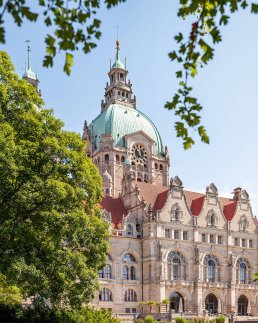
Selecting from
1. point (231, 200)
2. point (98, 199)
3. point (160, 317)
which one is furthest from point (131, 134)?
point (98, 199)

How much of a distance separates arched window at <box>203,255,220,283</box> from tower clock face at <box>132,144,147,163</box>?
2261 cm

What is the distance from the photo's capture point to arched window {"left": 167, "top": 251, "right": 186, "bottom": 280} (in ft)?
192

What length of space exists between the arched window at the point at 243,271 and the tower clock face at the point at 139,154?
916 inches

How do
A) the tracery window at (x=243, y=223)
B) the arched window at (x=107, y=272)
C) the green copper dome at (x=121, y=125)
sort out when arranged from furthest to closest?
the green copper dome at (x=121, y=125), the tracery window at (x=243, y=223), the arched window at (x=107, y=272)

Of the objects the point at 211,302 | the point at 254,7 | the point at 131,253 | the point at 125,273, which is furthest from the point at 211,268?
the point at 254,7

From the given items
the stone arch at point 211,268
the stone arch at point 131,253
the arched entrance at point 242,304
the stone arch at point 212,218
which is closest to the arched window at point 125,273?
the stone arch at point 131,253

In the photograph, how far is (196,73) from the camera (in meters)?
7.71

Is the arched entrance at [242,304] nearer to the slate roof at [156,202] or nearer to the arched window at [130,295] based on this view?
the slate roof at [156,202]

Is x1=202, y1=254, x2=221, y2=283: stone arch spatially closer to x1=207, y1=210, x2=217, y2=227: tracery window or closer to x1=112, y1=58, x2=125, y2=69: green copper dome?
x1=207, y1=210, x2=217, y2=227: tracery window

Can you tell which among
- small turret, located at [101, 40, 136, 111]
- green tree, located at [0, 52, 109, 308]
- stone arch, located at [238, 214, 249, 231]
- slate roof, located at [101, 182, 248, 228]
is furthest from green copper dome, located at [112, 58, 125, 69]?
green tree, located at [0, 52, 109, 308]

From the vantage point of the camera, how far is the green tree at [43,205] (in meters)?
25.3

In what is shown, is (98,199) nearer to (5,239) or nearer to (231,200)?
(5,239)

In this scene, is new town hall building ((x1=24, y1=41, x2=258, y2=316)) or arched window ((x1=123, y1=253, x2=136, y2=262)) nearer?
new town hall building ((x1=24, y1=41, x2=258, y2=316))

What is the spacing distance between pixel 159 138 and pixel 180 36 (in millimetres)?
76799
